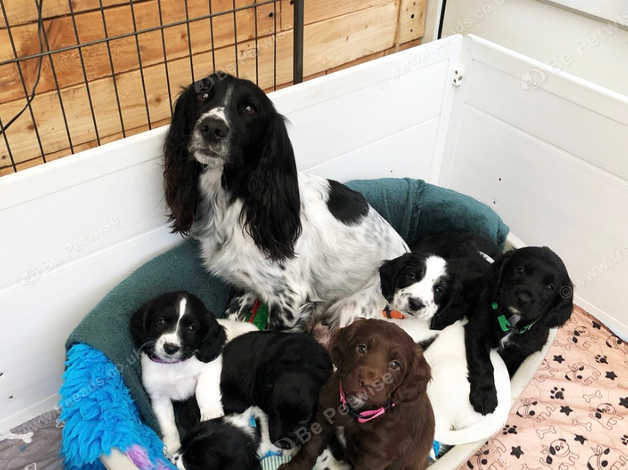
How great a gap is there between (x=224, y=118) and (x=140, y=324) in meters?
0.69

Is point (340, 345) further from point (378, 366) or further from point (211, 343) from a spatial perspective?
point (211, 343)

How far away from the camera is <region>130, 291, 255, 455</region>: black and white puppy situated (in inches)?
77.9

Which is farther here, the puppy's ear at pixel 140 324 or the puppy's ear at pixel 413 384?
the puppy's ear at pixel 140 324

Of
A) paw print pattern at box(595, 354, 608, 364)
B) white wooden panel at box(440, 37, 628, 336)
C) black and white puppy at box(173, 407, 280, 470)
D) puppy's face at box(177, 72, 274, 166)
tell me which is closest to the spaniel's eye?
puppy's face at box(177, 72, 274, 166)

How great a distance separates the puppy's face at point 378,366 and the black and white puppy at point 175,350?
482 mm

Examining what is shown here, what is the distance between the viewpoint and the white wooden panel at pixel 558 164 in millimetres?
2740

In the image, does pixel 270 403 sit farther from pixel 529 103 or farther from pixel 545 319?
pixel 529 103

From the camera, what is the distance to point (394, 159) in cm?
320

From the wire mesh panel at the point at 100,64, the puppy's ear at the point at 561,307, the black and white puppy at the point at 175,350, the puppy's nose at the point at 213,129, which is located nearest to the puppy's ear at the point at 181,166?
the puppy's nose at the point at 213,129

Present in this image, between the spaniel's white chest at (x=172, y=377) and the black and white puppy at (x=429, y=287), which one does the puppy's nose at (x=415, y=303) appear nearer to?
the black and white puppy at (x=429, y=287)

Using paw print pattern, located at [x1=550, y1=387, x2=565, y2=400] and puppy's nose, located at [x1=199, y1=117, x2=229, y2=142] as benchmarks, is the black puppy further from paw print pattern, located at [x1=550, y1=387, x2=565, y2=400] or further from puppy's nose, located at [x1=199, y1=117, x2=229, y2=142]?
puppy's nose, located at [x1=199, y1=117, x2=229, y2=142]

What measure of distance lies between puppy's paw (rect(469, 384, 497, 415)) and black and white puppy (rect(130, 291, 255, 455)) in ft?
2.73

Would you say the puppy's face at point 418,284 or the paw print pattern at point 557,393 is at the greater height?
the puppy's face at point 418,284

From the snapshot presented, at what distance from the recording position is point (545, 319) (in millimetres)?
2123
